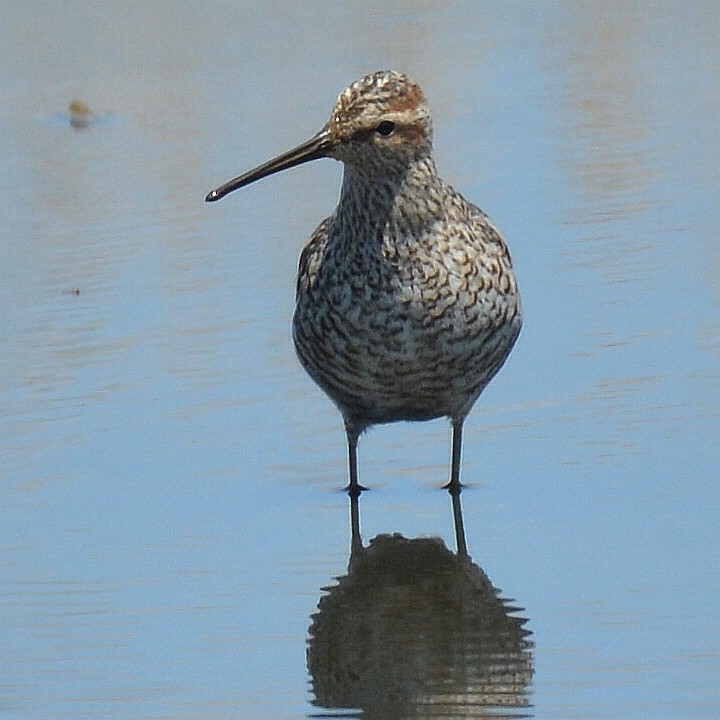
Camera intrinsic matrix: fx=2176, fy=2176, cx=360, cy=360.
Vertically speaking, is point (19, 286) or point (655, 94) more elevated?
point (655, 94)

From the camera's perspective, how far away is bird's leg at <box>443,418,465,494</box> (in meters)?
6.88

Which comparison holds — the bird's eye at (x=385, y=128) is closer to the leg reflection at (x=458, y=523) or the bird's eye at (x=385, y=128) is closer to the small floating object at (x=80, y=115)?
the leg reflection at (x=458, y=523)

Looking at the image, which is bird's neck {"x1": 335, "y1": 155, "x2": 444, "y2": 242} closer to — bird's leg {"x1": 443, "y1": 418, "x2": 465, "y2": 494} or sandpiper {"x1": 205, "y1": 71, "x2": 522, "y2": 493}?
sandpiper {"x1": 205, "y1": 71, "x2": 522, "y2": 493}

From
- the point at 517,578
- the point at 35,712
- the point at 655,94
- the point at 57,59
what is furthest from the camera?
the point at 57,59

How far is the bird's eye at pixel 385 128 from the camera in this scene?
6721mm

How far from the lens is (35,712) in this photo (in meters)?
5.24

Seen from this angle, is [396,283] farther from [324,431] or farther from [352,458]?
[324,431]

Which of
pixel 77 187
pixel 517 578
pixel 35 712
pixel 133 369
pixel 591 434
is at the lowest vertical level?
pixel 35 712

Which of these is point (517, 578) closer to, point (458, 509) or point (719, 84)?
point (458, 509)

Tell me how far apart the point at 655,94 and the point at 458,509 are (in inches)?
230

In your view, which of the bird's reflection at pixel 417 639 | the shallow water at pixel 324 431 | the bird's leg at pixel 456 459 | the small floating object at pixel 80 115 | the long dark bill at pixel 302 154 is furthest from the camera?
the small floating object at pixel 80 115

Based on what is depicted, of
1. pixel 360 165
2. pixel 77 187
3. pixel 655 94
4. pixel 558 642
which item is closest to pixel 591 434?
pixel 360 165

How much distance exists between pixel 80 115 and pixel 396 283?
5.78m

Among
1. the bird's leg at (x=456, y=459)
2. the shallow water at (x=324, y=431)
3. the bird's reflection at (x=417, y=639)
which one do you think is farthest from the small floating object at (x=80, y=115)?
the bird's reflection at (x=417, y=639)
